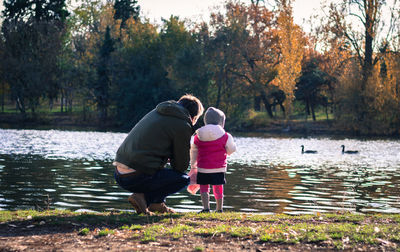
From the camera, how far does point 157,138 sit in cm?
776

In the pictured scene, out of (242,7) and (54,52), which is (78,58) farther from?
(242,7)

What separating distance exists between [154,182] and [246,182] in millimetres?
9428

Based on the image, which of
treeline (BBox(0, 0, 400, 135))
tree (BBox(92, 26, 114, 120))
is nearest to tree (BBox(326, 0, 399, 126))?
treeline (BBox(0, 0, 400, 135))

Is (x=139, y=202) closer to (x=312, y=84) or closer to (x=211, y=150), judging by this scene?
(x=211, y=150)

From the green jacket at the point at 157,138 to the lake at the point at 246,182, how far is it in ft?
8.16

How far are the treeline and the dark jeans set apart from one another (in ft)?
145

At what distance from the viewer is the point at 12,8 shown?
59.1 m

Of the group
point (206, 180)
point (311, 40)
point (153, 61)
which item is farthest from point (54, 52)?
point (206, 180)

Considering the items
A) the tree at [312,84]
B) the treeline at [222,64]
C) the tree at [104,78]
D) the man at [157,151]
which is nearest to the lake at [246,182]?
the man at [157,151]

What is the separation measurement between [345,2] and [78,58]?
37.0 m

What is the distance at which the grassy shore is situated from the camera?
6113 mm

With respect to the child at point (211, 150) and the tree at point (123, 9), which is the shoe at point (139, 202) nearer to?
the child at point (211, 150)

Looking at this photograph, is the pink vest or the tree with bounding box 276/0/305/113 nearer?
the pink vest

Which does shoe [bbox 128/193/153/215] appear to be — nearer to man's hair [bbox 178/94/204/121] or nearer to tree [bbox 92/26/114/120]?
man's hair [bbox 178/94/204/121]
